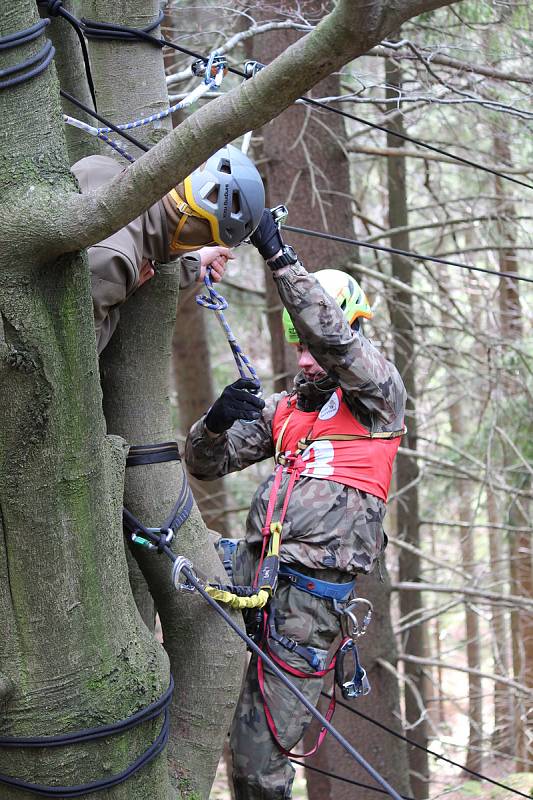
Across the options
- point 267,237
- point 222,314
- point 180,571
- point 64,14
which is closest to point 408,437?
point 222,314

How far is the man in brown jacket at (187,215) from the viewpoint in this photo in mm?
2791

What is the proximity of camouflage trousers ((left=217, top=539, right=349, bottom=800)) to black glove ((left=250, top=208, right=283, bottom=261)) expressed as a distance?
4.20 ft

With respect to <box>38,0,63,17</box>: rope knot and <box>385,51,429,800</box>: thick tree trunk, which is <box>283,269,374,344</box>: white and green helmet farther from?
<box>385,51,429,800</box>: thick tree trunk

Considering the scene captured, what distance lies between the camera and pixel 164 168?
80.2 inches

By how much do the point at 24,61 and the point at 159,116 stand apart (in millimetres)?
908

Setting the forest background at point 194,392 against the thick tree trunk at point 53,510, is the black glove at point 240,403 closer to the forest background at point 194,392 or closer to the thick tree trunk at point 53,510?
the forest background at point 194,392

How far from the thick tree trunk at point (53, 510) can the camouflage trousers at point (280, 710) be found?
1.00m

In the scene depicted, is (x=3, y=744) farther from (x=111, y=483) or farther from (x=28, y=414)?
(x=28, y=414)

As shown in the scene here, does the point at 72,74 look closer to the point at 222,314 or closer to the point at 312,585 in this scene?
the point at 222,314

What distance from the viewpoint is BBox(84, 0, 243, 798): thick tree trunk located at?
305cm

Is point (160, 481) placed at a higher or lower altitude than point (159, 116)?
lower

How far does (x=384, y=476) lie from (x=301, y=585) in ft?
1.82

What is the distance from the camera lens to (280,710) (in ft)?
11.8

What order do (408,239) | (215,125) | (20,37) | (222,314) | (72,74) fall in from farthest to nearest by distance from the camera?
(408,239), (222,314), (72,74), (20,37), (215,125)
